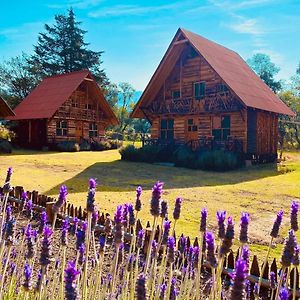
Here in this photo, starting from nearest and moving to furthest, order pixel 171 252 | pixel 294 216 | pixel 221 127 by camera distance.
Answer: pixel 294 216 < pixel 171 252 < pixel 221 127

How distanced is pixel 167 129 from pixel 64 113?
12.0 m

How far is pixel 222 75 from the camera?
73.6 ft

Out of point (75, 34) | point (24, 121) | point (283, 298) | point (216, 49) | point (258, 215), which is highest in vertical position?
point (75, 34)

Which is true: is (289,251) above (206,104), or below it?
below

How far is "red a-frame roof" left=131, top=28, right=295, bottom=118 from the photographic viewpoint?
74.7ft

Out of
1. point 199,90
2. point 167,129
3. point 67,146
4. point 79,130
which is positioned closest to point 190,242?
point 199,90

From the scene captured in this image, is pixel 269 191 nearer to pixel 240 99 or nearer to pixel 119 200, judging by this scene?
pixel 119 200

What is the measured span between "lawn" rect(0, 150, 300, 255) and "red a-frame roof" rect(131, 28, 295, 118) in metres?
4.52

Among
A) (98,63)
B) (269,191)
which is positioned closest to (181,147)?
(269,191)

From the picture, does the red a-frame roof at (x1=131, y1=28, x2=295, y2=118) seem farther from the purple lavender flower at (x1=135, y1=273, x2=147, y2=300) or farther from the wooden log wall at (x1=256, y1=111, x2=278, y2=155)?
the purple lavender flower at (x1=135, y1=273, x2=147, y2=300)

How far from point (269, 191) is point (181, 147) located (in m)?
10.9

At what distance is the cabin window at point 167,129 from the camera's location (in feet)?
90.6

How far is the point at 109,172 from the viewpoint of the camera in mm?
19078

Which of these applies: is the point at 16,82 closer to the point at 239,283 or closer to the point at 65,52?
the point at 65,52
